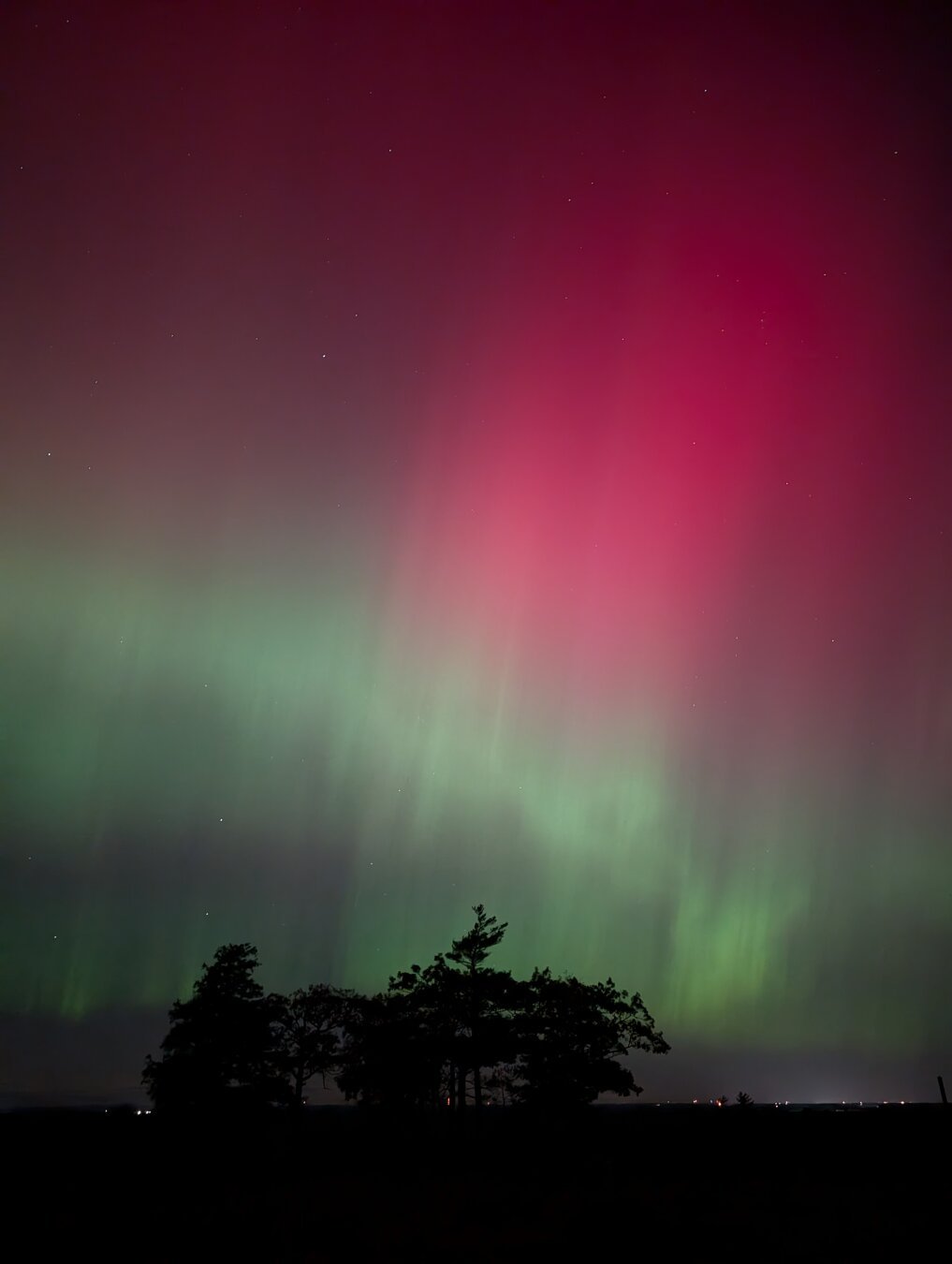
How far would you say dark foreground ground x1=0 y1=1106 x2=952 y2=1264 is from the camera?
84.3 feet

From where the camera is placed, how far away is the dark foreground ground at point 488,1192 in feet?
84.3

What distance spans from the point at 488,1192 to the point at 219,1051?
80.9ft

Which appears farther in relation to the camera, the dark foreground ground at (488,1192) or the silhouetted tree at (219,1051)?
the silhouetted tree at (219,1051)

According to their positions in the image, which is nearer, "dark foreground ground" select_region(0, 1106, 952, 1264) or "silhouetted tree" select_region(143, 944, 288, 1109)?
→ "dark foreground ground" select_region(0, 1106, 952, 1264)

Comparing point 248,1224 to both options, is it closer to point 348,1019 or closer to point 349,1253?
point 349,1253

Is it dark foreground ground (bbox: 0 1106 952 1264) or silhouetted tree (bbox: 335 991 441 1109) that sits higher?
silhouetted tree (bbox: 335 991 441 1109)

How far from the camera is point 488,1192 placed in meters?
35.9

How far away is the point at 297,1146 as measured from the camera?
55031mm

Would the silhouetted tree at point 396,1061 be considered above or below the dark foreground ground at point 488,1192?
above

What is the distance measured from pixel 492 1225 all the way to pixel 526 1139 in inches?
913

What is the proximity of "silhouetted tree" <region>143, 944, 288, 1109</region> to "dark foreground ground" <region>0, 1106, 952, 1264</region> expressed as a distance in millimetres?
1849

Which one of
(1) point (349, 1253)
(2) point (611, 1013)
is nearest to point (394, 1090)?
(2) point (611, 1013)

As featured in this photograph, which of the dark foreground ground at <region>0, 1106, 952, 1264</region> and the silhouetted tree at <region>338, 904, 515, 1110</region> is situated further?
the silhouetted tree at <region>338, 904, 515, 1110</region>

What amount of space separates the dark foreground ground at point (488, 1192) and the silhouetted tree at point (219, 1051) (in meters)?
1.85
